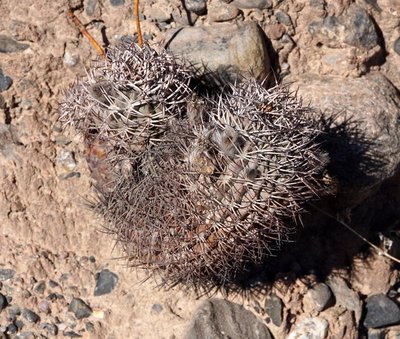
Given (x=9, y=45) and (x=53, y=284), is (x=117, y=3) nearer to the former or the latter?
(x=9, y=45)

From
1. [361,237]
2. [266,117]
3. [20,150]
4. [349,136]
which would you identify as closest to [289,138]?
[266,117]

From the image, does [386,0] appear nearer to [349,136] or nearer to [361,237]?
[349,136]

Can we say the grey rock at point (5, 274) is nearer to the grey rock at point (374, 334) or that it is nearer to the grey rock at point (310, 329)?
the grey rock at point (310, 329)

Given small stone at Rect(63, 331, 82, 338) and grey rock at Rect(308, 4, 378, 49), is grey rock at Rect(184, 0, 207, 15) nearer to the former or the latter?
grey rock at Rect(308, 4, 378, 49)

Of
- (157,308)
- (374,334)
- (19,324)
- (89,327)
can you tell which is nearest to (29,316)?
(19,324)

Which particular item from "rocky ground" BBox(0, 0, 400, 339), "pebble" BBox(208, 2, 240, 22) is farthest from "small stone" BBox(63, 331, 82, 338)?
"pebble" BBox(208, 2, 240, 22)

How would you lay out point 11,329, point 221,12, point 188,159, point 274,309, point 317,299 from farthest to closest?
1. point 221,12
2. point 317,299
3. point 274,309
4. point 11,329
5. point 188,159
